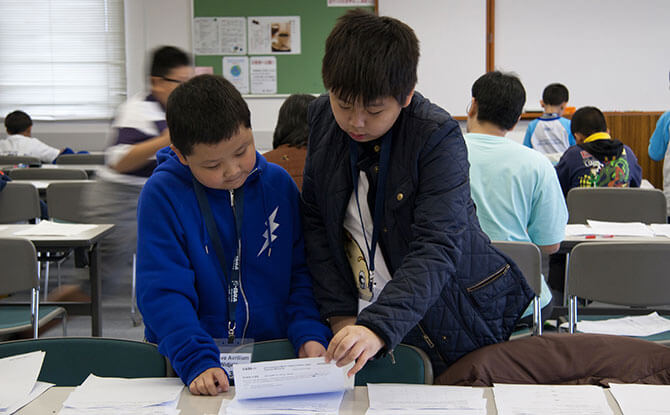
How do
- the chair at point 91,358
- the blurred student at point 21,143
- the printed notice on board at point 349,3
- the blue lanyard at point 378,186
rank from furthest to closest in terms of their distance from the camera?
the printed notice on board at point 349,3, the blurred student at point 21,143, the chair at point 91,358, the blue lanyard at point 378,186

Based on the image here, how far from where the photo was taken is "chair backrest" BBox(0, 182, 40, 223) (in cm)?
417

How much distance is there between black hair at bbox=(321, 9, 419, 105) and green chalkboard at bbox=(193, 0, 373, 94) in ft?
19.8

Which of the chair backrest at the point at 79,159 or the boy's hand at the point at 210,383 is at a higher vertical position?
the chair backrest at the point at 79,159

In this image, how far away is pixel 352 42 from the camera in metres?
1.18

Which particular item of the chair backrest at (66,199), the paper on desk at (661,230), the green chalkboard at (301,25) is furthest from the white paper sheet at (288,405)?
the green chalkboard at (301,25)

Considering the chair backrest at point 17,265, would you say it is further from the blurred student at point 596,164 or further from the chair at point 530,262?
the blurred student at point 596,164

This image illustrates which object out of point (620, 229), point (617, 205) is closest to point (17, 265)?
point (620, 229)

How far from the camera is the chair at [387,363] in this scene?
1396 millimetres

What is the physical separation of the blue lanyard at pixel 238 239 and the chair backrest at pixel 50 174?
3.92 m

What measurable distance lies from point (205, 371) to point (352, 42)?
0.69m

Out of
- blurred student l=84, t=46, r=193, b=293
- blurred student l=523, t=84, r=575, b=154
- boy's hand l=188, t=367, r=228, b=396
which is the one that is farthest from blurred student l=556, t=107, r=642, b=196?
boy's hand l=188, t=367, r=228, b=396

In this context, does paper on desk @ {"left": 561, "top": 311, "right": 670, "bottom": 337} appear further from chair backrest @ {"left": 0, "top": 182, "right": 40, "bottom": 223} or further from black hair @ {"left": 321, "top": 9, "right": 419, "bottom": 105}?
chair backrest @ {"left": 0, "top": 182, "right": 40, "bottom": 223}

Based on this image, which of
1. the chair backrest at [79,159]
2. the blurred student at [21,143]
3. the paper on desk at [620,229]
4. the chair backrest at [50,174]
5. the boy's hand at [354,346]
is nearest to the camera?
the boy's hand at [354,346]

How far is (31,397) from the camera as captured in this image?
4.09 ft
